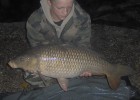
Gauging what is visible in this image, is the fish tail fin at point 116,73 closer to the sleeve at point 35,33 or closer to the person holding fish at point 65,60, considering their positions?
the person holding fish at point 65,60

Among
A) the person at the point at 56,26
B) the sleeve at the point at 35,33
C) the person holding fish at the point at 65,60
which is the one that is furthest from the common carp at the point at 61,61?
the sleeve at the point at 35,33

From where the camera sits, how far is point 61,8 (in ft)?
9.13

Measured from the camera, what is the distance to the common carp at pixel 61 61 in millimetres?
2582

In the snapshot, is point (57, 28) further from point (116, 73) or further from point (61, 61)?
point (116, 73)

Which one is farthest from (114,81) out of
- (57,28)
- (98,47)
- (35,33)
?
(98,47)

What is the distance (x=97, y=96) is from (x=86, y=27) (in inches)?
28.4

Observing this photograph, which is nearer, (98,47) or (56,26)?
(56,26)

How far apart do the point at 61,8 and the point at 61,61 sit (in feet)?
1.69

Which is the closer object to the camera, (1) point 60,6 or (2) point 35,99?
(1) point 60,6

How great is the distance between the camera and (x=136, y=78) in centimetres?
371

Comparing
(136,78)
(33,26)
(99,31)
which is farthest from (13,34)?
(136,78)

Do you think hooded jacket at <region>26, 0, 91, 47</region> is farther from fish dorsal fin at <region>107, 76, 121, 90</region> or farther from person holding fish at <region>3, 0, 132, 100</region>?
fish dorsal fin at <region>107, 76, 121, 90</region>

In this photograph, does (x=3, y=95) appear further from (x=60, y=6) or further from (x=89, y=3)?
(x=89, y=3)

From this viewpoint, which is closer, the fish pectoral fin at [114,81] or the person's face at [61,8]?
the person's face at [61,8]
